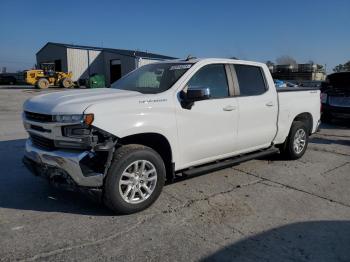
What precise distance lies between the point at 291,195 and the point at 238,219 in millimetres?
1263

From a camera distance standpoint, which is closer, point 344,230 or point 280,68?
point 344,230

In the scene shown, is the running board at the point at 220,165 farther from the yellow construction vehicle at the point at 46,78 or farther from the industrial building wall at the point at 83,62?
the industrial building wall at the point at 83,62

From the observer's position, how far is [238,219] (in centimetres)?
437

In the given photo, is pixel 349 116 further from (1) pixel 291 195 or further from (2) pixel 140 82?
(2) pixel 140 82

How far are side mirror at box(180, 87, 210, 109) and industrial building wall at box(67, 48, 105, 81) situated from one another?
45.4 metres

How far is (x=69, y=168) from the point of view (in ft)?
13.5

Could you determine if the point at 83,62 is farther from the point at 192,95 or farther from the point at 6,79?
the point at 192,95

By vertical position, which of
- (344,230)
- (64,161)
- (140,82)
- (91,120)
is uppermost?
(140,82)

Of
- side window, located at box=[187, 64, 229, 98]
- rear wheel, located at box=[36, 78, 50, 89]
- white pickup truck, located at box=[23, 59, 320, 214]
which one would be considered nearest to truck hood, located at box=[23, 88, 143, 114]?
white pickup truck, located at box=[23, 59, 320, 214]

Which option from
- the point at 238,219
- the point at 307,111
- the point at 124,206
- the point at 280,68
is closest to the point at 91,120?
the point at 124,206

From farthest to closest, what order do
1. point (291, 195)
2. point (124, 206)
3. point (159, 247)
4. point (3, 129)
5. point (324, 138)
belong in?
1. point (3, 129)
2. point (324, 138)
3. point (291, 195)
4. point (124, 206)
5. point (159, 247)

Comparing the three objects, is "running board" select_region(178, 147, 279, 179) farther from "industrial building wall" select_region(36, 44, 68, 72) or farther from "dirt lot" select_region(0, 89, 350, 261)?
"industrial building wall" select_region(36, 44, 68, 72)

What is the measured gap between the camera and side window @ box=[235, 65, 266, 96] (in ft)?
19.2

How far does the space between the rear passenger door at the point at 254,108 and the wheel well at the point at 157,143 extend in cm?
134
